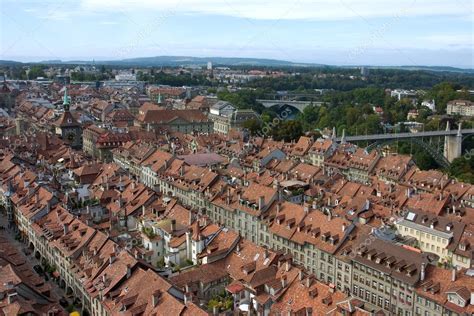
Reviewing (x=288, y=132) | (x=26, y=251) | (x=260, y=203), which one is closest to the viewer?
(x=26, y=251)

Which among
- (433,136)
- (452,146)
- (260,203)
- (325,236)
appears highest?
(260,203)

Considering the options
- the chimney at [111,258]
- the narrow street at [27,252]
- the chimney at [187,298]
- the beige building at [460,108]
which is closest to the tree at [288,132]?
the narrow street at [27,252]

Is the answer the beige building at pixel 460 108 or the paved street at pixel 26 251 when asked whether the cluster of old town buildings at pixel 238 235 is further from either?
the beige building at pixel 460 108

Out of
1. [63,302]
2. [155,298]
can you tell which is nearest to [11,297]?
[155,298]

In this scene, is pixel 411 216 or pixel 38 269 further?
pixel 411 216

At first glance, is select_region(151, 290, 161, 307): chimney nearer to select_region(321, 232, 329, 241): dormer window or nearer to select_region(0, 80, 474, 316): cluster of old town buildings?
select_region(0, 80, 474, 316): cluster of old town buildings

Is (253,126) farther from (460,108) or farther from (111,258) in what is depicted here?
(111,258)
